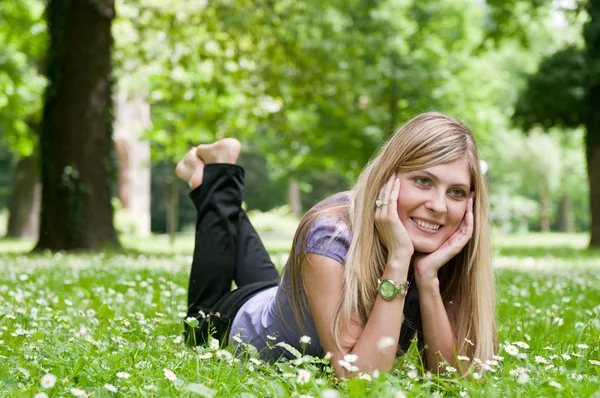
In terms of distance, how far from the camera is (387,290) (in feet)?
9.65

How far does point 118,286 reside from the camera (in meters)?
5.95

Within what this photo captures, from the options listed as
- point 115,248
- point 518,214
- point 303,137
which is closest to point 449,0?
point 303,137

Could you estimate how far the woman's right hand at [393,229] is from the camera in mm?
2973

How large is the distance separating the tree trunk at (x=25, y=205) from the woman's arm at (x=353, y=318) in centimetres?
2566

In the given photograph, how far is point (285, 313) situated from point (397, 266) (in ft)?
2.44

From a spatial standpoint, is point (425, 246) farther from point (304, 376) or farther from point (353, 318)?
point (304, 376)

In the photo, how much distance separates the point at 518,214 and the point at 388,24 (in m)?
37.7

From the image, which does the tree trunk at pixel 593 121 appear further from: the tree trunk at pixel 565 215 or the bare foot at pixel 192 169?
the tree trunk at pixel 565 215

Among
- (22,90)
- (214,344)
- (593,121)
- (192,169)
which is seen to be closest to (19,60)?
(22,90)

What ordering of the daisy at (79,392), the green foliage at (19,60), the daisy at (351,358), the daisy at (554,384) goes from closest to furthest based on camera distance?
1. the daisy at (79,392)
2. the daisy at (554,384)
3. the daisy at (351,358)
4. the green foliage at (19,60)

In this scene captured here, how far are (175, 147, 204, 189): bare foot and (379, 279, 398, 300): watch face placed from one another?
6.68 feet

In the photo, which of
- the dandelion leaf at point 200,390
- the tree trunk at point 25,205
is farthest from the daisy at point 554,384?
the tree trunk at point 25,205

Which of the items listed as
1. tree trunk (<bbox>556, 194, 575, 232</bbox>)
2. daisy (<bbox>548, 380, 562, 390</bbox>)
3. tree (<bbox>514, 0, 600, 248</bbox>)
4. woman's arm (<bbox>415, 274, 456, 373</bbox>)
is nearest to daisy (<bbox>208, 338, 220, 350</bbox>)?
woman's arm (<bbox>415, 274, 456, 373</bbox>)

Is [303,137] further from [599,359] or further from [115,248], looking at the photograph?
[599,359]
